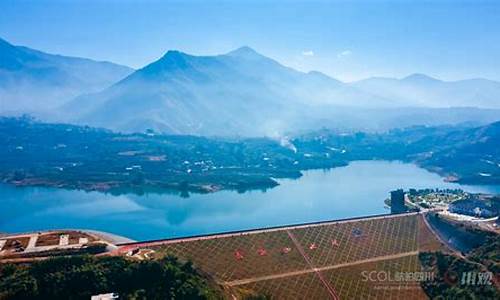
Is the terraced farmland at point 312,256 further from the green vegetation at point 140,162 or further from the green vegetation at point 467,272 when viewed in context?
the green vegetation at point 140,162

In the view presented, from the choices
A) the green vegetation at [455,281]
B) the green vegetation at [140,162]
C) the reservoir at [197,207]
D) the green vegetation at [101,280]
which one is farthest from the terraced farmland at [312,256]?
the green vegetation at [140,162]

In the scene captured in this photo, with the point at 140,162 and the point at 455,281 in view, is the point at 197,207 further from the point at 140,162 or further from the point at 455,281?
the point at 140,162

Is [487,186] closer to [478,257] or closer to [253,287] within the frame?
[478,257]

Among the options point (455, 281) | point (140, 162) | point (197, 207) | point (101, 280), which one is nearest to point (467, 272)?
point (455, 281)

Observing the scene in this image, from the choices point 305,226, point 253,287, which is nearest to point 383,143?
point 305,226

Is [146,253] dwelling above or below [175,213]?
above

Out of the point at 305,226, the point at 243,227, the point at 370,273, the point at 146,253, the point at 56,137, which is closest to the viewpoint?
the point at 146,253

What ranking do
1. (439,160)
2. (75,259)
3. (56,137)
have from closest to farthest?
(75,259) < (439,160) < (56,137)
